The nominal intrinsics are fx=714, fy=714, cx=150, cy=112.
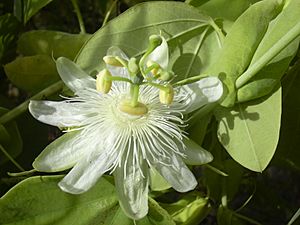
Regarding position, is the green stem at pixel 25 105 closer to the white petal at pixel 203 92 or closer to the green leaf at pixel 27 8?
the green leaf at pixel 27 8

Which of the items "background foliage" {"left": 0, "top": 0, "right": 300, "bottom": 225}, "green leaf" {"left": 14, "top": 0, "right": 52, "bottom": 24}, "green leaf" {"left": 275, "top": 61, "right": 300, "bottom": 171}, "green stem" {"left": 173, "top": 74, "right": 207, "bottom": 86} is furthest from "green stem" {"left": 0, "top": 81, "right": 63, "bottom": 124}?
"green leaf" {"left": 275, "top": 61, "right": 300, "bottom": 171}

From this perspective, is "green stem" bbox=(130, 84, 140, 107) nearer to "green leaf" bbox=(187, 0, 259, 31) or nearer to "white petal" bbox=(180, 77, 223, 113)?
"white petal" bbox=(180, 77, 223, 113)

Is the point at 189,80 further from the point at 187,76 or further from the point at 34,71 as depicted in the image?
the point at 34,71

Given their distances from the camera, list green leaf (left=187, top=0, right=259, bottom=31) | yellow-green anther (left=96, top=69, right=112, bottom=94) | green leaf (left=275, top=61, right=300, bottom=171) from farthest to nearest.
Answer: green leaf (left=275, top=61, right=300, bottom=171), green leaf (left=187, top=0, right=259, bottom=31), yellow-green anther (left=96, top=69, right=112, bottom=94)

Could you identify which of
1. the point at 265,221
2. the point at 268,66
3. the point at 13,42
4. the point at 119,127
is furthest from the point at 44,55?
the point at 265,221

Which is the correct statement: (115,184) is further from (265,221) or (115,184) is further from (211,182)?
(265,221)
